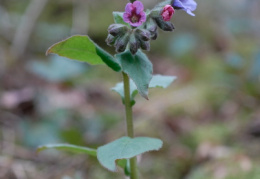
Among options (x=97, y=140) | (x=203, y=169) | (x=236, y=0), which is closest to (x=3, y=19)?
(x=97, y=140)

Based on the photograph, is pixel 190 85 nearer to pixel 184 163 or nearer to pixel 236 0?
pixel 184 163

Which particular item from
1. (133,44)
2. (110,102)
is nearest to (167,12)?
(133,44)

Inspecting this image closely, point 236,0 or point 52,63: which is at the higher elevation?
point 52,63

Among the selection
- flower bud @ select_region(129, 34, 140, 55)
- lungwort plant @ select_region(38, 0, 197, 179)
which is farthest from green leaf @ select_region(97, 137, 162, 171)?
flower bud @ select_region(129, 34, 140, 55)

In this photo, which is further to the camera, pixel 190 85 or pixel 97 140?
pixel 190 85

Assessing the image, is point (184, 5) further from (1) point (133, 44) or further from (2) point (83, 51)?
(2) point (83, 51)

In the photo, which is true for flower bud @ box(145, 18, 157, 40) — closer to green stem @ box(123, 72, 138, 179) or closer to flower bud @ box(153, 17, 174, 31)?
flower bud @ box(153, 17, 174, 31)
